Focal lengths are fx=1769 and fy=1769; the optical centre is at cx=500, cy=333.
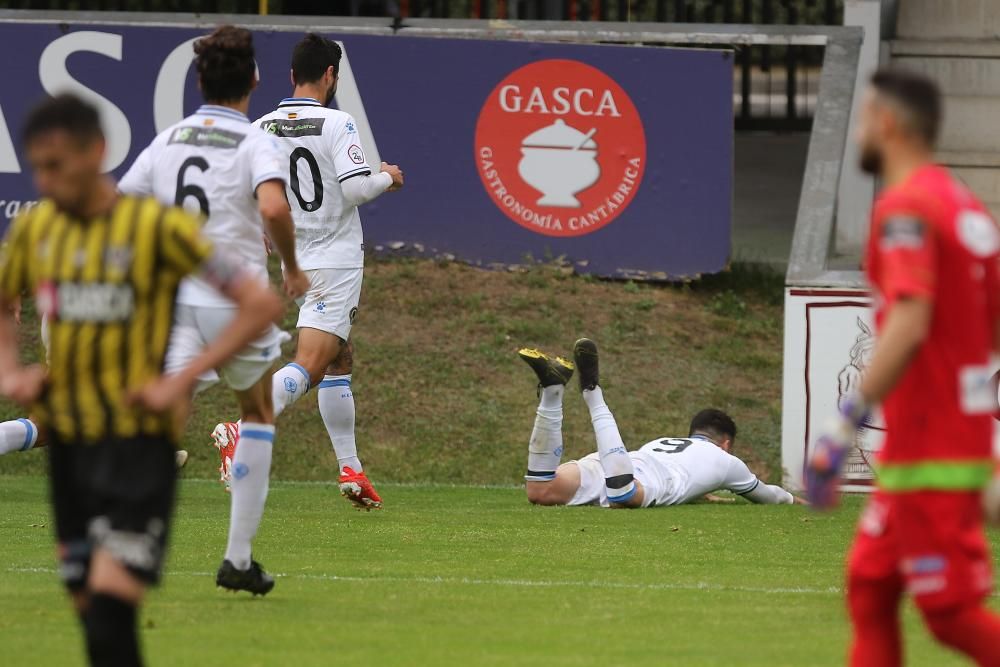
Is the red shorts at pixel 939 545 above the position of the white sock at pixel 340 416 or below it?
above

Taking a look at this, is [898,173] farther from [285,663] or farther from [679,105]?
[679,105]

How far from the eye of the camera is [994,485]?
4.31 meters

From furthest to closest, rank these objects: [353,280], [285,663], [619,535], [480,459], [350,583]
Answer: [480,459] → [353,280] → [619,535] → [350,583] → [285,663]

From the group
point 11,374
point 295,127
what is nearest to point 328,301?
point 295,127

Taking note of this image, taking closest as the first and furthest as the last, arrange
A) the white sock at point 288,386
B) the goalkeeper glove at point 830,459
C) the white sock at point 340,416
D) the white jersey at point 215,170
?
1. the goalkeeper glove at point 830,459
2. the white jersey at point 215,170
3. the white sock at point 288,386
4. the white sock at point 340,416

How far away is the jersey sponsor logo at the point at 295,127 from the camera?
31.1 feet

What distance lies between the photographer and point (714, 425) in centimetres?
1084

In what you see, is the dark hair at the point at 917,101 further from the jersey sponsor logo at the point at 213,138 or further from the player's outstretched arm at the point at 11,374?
the jersey sponsor logo at the point at 213,138

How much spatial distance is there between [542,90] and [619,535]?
20.7 feet

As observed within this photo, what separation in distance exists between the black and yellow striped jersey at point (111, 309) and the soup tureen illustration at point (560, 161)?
10.2 metres

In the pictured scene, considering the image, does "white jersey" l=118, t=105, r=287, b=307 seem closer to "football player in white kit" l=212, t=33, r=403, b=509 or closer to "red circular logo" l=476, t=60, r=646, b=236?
"football player in white kit" l=212, t=33, r=403, b=509

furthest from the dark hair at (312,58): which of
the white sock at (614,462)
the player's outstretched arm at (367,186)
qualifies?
the white sock at (614,462)

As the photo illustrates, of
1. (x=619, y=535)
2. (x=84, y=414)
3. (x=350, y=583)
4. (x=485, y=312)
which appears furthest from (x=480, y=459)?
(x=84, y=414)

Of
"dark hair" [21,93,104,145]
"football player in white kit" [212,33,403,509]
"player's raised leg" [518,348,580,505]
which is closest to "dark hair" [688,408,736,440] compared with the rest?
"player's raised leg" [518,348,580,505]
